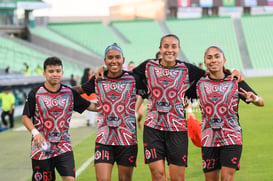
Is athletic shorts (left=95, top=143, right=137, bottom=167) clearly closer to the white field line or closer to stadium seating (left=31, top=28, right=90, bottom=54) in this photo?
the white field line

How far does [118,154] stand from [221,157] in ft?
4.37

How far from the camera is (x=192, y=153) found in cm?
1299

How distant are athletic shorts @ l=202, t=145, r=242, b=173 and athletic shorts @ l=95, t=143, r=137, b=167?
95cm

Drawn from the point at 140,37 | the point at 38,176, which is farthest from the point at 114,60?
the point at 140,37

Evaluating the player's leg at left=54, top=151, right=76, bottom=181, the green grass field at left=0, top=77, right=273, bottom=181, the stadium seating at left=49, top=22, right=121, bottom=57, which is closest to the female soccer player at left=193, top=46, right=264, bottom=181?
the player's leg at left=54, top=151, right=76, bottom=181

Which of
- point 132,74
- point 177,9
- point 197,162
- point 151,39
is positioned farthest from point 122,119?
point 177,9

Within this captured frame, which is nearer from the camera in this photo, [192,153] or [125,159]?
[125,159]

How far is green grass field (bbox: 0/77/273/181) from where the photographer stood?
1039 cm

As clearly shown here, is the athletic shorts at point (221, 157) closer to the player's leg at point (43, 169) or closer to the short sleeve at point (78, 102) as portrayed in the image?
the short sleeve at point (78, 102)

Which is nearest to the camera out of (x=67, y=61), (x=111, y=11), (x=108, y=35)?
(x=67, y=61)

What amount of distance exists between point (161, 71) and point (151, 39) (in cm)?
5803

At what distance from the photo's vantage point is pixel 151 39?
65.2 metres

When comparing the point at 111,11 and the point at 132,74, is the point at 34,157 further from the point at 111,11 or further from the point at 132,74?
the point at 111,11

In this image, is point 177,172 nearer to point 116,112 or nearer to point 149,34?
point 116,112
